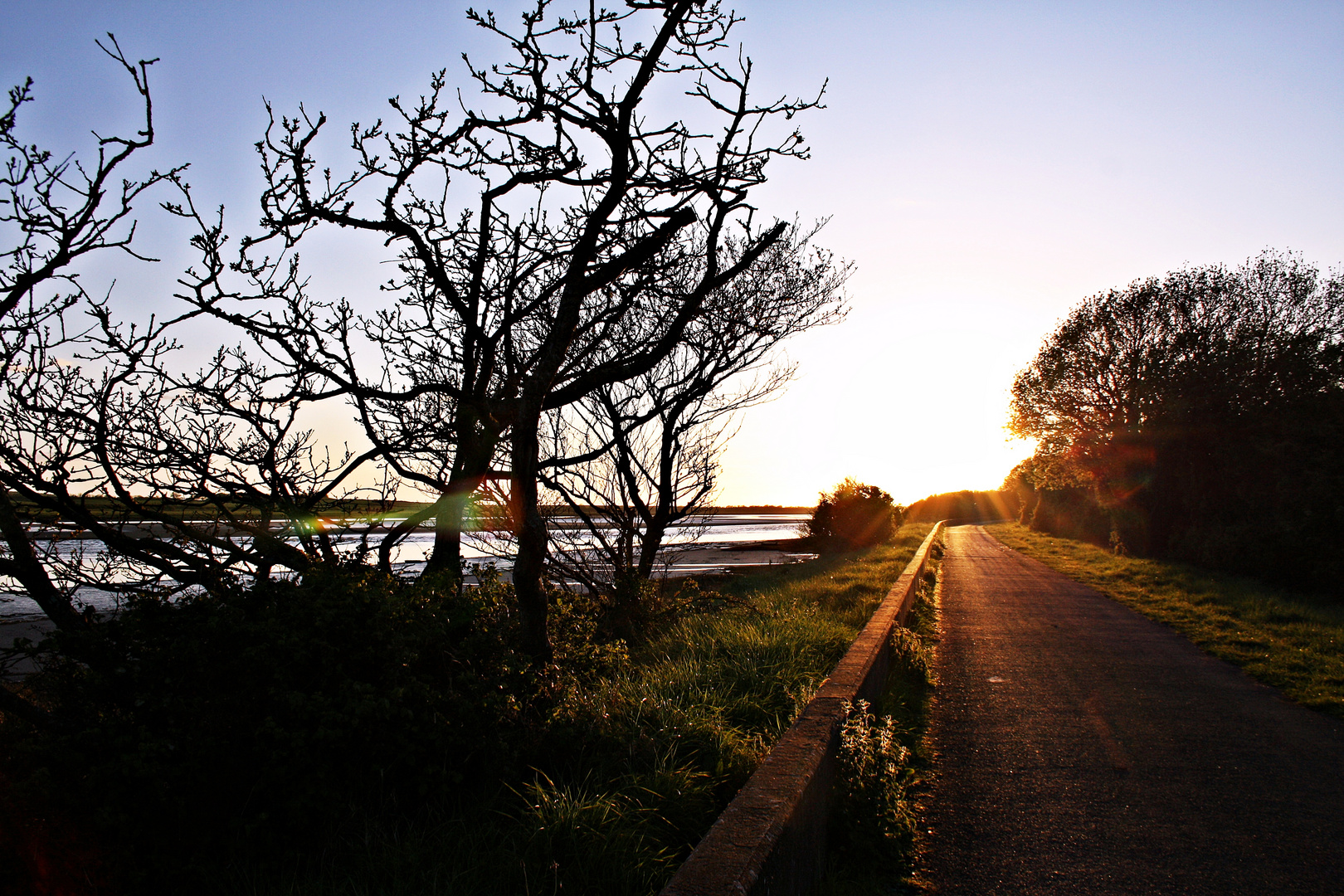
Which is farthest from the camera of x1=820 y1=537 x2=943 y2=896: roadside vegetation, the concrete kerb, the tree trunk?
the tree trunk

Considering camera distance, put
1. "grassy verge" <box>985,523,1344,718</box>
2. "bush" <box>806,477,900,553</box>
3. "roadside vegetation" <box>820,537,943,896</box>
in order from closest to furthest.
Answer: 1. "roadside vegetation" <box>820,537,943,896</box>
2. "grassy verge" <box>985,523,1344,718</box>
3. "bush" <box>806,477,900,553</box>

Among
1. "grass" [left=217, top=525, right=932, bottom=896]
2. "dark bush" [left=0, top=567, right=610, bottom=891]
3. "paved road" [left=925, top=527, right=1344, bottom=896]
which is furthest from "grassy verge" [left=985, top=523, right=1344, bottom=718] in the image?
"dark bush" [left=0, top=567, right=610, bottom=891]

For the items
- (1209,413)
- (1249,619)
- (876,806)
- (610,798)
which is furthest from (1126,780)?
(1209,413)

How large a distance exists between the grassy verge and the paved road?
355 millimetres

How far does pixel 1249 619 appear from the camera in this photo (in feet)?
31.3

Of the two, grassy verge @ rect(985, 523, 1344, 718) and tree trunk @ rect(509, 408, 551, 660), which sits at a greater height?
tree trunk @ rect(509, 408, 551, 660)

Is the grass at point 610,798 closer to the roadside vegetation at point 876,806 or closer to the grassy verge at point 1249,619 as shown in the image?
the roadside vegetation at point 876,806

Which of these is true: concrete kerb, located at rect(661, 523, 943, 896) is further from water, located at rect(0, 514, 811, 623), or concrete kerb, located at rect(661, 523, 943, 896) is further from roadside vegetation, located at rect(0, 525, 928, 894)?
water, located at rect(0, 514, 811, 623)

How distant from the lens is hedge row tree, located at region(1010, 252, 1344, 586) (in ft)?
48.5

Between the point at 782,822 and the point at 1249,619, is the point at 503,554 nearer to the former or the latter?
the point at 782,822

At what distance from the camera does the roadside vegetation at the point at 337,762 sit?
2.54 metres

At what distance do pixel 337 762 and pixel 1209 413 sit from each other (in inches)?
852

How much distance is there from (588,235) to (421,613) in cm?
212

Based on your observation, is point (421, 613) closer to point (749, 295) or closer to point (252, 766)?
point (252, 766)
